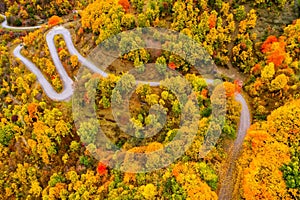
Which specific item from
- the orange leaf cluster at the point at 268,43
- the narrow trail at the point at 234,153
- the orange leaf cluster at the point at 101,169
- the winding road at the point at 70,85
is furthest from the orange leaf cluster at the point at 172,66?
the orange leaf cluster at the point at 101,169

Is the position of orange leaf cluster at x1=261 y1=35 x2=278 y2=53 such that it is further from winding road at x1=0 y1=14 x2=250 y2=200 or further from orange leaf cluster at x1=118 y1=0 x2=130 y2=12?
orange leaf cluster at x1=118 y1=0 x2=130 y2=12

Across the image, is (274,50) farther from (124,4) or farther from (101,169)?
(101,169)

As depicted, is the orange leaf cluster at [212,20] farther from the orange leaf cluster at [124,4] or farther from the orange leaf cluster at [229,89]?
the orange leaf cluster at [124,4]

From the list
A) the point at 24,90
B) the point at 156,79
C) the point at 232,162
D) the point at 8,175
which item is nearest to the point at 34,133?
the point at 8,175

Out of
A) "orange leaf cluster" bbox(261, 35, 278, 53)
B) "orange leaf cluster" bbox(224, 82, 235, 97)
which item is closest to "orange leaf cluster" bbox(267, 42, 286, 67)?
"orange leaf cluster" bbox(261, 35, 278, 53)

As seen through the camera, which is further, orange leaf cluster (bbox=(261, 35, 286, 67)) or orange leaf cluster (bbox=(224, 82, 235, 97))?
orange leaf cluster (bbox=(261, 35, 286, 67))

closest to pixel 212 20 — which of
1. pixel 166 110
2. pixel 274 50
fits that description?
pixel 274 50

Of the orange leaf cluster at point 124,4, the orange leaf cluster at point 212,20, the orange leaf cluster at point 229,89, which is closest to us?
the orange leaf cluster at point 229,89
